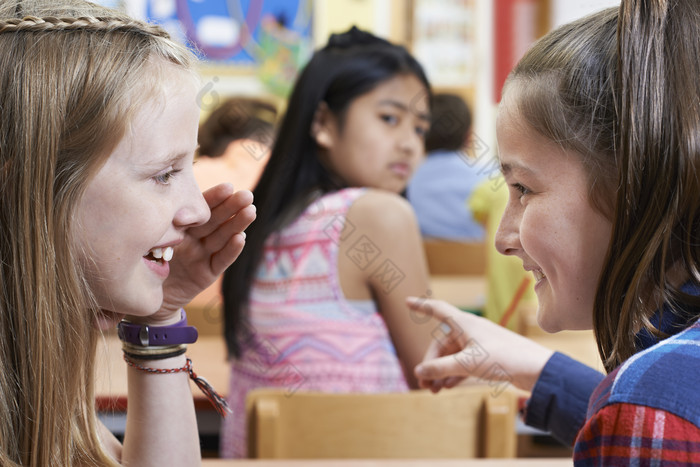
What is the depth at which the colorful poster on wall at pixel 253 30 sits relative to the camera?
17.1 feet

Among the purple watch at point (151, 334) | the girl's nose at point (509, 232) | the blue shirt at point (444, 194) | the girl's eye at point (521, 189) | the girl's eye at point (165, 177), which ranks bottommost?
the blue shirt at point (444, 194)

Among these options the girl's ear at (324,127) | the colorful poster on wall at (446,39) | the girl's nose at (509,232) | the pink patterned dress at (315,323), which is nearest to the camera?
the girl's nose at (509,232)

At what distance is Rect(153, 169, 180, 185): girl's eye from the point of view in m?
0.67

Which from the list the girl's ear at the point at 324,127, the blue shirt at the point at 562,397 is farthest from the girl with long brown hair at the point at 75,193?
the girl's ear at the point at 324,127

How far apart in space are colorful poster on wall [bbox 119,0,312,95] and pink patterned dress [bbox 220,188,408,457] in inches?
154

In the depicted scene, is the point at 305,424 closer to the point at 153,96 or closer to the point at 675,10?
the point at 153,96

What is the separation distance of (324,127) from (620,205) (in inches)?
42.0

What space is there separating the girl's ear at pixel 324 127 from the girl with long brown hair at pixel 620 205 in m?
0.87

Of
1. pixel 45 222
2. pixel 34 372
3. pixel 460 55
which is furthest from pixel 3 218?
pixel 460 55

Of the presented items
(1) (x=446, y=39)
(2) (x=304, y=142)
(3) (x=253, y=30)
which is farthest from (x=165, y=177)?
(1) (x=446, y=39)

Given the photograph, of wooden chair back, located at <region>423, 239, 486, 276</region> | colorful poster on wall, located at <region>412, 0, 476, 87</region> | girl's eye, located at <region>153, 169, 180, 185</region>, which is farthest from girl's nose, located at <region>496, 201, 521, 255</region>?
colorful poster on wall, located at <region>412, 0, 476, 87</region>

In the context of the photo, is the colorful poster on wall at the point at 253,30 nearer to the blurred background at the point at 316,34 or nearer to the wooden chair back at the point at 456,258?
the blurred background at the point at 316,34

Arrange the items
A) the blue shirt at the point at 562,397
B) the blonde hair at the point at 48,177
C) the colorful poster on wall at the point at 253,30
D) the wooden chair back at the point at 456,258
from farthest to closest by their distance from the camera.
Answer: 1. the colorful poster on wall at the point at 253,30
2. the wooden chair back at the point at 456,258
3. the blue shirt at the point at 562,397
4. the blonde hair at the point at 48,177

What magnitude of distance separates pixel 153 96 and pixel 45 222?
15 cm
